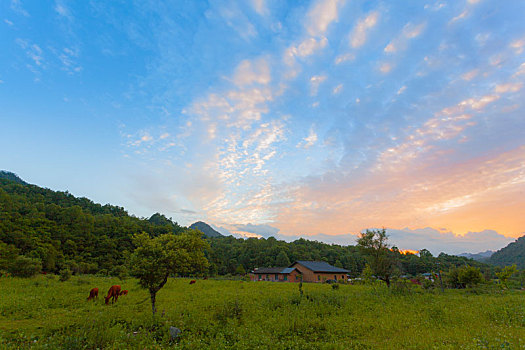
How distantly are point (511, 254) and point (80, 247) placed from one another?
18324 cm

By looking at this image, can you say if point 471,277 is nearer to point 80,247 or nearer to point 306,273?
point 306,273

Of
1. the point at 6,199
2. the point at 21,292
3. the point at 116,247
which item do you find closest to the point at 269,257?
the point at 116,247

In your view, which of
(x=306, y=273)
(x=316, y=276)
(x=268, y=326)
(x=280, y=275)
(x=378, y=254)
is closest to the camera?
(x=268, y=326)

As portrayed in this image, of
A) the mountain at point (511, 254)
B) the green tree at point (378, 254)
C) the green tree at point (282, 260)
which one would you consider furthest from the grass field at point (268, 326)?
the mountain at point (511, 254)

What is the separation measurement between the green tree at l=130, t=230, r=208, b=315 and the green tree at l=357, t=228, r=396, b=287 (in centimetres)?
1880

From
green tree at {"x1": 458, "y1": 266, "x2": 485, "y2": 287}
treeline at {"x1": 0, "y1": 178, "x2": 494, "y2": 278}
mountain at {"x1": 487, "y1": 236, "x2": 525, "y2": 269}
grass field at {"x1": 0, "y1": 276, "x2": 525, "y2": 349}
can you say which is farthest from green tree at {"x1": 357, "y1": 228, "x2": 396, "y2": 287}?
mountain at {"x1": 487, "y1": 236, "x2": 525, "y2": 269}

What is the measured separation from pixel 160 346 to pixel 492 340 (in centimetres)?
1184

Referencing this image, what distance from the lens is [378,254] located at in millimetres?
25812

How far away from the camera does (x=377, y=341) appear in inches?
379

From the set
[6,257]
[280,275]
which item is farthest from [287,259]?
[6,257]

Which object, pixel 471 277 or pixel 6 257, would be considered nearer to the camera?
pixel 471 277

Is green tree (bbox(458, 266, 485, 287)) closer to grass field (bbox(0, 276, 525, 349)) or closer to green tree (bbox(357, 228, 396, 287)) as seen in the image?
green tree (bbox(357, 228, 396, 287))

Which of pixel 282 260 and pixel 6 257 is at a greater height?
pixel 282 260

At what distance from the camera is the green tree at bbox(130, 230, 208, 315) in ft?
43.9
